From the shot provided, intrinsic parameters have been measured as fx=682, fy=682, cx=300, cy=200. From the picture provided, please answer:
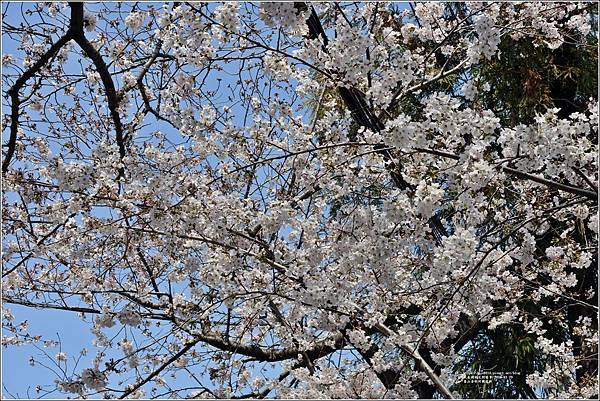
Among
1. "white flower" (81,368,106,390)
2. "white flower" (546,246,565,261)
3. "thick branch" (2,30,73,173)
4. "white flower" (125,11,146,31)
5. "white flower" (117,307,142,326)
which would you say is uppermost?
"white flower" (125,11,146,31)

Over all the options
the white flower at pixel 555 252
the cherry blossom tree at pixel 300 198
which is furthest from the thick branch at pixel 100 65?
the white flower at pixel 555 252

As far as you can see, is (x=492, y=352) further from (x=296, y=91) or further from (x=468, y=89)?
(x=468, y=89)

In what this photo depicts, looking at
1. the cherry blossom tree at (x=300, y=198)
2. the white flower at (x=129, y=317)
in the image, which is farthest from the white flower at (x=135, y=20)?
the white flower at (x=129, y=317)

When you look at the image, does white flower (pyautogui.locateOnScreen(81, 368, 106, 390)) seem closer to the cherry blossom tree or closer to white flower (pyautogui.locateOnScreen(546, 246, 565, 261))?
the cherry blossom tree

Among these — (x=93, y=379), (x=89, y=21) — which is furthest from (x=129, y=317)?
(x=89, y=21)

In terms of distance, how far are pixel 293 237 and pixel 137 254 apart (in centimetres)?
101

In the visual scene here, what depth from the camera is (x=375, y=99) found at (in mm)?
2564

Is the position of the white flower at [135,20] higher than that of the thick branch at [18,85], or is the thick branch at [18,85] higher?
the white flower at [135,20]

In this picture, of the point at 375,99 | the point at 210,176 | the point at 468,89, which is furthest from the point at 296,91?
the point at 468,89

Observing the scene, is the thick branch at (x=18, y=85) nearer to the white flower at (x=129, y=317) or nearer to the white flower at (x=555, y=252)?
the white flower at (x=129, y=317)

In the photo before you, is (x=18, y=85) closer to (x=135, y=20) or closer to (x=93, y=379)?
(x=135, y=20)

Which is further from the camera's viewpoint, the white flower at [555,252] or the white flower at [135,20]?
the white flower at [135,20]

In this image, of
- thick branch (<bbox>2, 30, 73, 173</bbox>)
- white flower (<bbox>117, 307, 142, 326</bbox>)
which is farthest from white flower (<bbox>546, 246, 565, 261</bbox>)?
thick branch (<bbox>2, 30, 73, 173</bbox>)

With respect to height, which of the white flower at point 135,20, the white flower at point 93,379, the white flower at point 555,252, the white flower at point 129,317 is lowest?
the white flower at point 555,252
